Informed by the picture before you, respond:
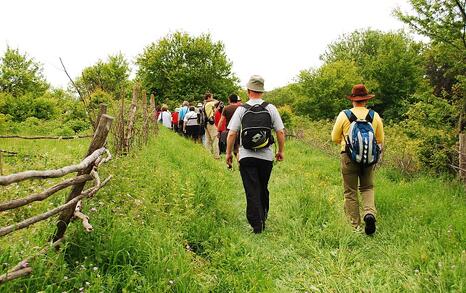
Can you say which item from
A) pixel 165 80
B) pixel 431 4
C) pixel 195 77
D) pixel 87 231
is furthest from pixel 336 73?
pixel 87 231

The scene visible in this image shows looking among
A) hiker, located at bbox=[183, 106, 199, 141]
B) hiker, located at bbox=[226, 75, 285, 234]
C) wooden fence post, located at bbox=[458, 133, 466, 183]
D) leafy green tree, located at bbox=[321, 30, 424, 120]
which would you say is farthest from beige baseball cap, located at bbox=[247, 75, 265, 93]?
leafy green tree, located at bbox=[321, 30, 424, 120]

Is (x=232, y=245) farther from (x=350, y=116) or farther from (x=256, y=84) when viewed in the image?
(x=350, y=116)

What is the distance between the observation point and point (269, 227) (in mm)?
5125

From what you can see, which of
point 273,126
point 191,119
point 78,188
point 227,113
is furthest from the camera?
point 191,119

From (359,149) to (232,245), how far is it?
1.97 m

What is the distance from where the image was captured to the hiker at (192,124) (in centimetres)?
1323

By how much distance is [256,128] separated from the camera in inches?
185

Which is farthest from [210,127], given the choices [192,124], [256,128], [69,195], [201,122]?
[69,195]

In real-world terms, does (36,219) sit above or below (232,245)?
above

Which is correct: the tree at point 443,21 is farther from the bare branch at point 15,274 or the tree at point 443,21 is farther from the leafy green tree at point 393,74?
the leafy green tree at point 393,74

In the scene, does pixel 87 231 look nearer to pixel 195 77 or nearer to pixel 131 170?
pixel 131 170

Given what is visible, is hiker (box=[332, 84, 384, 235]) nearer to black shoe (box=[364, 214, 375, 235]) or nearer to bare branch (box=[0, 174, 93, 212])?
black shoe (box=[364, 214, 375, 235])

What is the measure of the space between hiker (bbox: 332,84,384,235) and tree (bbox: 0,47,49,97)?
28271 mm

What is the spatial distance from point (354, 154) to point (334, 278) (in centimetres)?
178
